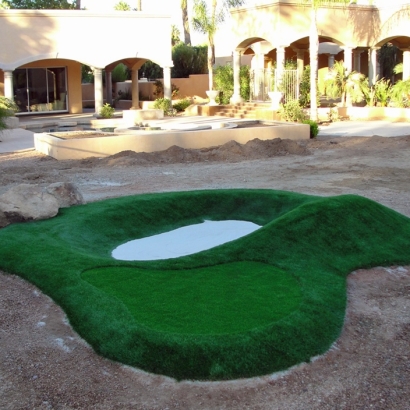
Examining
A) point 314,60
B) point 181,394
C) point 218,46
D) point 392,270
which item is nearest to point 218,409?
point 181,394

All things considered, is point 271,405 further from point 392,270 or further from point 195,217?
point 195,217

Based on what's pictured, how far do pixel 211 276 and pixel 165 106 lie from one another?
23.4 m

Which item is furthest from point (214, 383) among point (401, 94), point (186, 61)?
point (186, 61)

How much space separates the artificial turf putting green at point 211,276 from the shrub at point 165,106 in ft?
64.7

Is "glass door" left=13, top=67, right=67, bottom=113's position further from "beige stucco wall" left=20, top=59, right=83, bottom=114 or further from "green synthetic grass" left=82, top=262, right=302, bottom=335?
"green synthetic grass" left=82, top=262, right=302, bottom=335

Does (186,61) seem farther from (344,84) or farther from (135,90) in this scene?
(344,84)

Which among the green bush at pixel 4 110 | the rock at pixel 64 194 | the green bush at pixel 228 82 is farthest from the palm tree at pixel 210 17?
the rock at pixel 64 194

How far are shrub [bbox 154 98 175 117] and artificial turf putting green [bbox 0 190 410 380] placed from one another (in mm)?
19715

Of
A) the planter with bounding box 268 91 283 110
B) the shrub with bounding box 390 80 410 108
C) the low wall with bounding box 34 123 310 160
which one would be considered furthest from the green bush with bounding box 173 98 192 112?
the low wall with bounding box 34 123 310 160

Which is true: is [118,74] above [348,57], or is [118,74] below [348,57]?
above

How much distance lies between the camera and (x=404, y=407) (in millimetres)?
4727

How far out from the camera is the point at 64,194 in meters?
10.3

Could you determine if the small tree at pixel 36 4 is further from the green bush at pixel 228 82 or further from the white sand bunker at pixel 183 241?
the white sand bunker at pixel 183 241

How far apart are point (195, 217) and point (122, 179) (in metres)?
4.46
